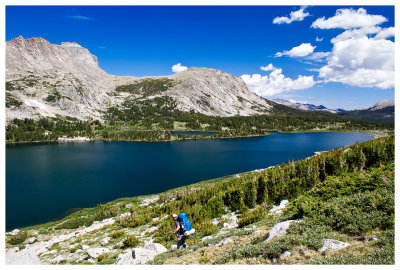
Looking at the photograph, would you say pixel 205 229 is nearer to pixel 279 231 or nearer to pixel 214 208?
pixel 279 231

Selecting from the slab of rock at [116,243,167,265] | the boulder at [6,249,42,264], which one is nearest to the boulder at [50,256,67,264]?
the boulder at [6,249,42,264]

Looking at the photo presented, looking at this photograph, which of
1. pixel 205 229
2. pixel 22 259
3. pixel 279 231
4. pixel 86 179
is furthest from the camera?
pixel 86 179

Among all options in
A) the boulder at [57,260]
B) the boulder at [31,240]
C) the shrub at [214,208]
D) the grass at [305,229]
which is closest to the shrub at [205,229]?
the grass at [305,229]

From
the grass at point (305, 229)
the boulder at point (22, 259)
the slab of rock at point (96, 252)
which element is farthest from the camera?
the slab of rock at point (96, 252)

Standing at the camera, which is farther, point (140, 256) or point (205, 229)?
point (205, 229)

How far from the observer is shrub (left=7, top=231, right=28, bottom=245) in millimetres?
27873

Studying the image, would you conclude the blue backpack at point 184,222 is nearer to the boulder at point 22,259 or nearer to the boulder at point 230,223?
the boulder at point 230,223

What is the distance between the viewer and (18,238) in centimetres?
2878

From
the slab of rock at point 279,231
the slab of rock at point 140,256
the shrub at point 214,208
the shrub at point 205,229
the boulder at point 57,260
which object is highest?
the slab of rock at point 279,231

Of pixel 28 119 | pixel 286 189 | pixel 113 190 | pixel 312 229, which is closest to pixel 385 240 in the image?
pixel 312 229

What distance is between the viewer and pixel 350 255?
899 centimetres

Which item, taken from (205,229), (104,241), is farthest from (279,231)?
(104,241)

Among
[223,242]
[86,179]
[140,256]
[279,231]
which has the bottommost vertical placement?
[86,179]

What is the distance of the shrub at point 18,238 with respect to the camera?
2787cm
